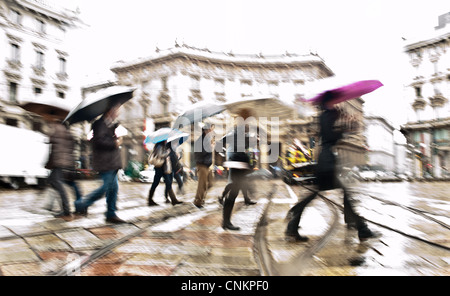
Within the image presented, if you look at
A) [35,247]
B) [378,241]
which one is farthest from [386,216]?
[35,247]

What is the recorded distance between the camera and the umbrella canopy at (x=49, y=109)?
4.38m

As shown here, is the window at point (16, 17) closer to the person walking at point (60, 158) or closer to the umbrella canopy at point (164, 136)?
the person walking at point (60, 158)

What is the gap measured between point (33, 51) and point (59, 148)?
12.1ft

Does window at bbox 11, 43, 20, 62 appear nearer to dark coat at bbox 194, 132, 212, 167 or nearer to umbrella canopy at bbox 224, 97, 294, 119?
dark coat at bbox 194, 132, 212, 167

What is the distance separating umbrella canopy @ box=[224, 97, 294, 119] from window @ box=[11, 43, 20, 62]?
5.09 m

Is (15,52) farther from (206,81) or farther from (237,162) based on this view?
(237,162)

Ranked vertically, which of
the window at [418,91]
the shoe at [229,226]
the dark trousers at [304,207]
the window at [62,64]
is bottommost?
the shoe at [229,226]

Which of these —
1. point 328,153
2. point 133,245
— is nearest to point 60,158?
point 133,245

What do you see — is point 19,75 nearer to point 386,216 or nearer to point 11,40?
point 11,40

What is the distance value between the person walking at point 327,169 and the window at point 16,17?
6731 mm

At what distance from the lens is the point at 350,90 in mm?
3145

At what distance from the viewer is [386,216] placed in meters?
4.72

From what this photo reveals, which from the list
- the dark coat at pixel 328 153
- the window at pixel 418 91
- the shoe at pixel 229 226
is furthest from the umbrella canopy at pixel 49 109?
the window at pixel 418 91

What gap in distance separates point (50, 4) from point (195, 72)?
11.4 ft
